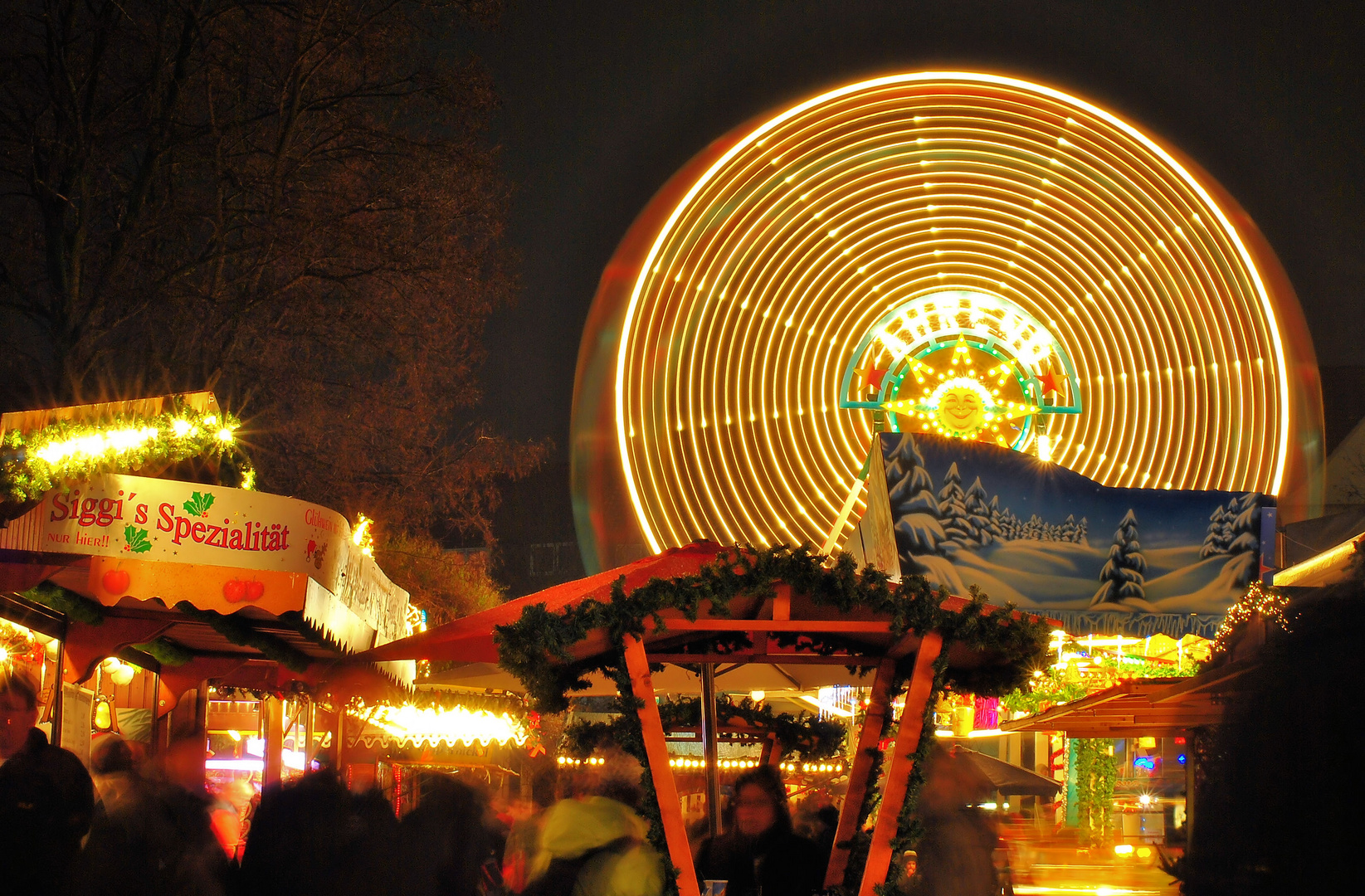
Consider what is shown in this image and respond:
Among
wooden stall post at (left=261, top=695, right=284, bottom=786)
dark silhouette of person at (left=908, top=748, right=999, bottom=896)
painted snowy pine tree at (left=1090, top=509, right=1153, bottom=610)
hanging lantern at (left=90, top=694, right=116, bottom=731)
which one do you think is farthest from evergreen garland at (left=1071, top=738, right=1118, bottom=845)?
dark silhouette of person at (left=908, top=748, right=999, bottom=896)

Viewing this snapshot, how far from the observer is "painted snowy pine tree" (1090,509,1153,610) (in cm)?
1091

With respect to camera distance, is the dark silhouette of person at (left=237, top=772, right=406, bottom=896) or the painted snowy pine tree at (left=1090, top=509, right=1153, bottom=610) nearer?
the dark silhouette of person at (left=237, top=772, right=406, bottom=896)

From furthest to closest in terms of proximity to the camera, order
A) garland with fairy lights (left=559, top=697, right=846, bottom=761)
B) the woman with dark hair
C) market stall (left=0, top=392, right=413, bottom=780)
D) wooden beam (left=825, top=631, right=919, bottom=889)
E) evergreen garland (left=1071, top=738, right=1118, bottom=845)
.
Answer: evergreen garland (left=1071, top=738, right=1118, bottom=845) < garland with fairy lights (left=559, top=697, right=846, bottom=761) < market stall (left=0, top=392, right=413, bottom=780) < the woman with dark hair < wooden beam (left=825, top=631, right=919, bottom=889)

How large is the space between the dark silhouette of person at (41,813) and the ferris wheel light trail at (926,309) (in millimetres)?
12289

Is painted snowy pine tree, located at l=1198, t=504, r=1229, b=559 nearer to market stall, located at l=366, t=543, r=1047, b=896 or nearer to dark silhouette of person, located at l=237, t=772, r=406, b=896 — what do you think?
market stall, located at l=366, t=543, r=1047, b=896

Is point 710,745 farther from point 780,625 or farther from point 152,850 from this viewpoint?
point 152,850

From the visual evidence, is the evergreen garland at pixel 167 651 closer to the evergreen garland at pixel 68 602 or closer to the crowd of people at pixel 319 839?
the evergreen garland at pixel 68 602

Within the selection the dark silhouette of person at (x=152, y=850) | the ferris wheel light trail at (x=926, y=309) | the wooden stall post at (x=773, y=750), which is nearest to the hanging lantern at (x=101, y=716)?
the wooden stall post at (x=773, y=750)

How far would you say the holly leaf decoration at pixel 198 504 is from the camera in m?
6.48

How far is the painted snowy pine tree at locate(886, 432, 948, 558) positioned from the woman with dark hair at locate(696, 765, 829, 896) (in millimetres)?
5354

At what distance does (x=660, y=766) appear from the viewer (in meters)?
4.33

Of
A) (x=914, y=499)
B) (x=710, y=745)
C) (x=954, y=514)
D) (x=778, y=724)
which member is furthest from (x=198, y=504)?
(x=954, y=514)

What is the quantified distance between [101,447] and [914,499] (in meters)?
6.60

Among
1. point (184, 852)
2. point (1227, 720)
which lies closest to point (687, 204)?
point (184, 852)
